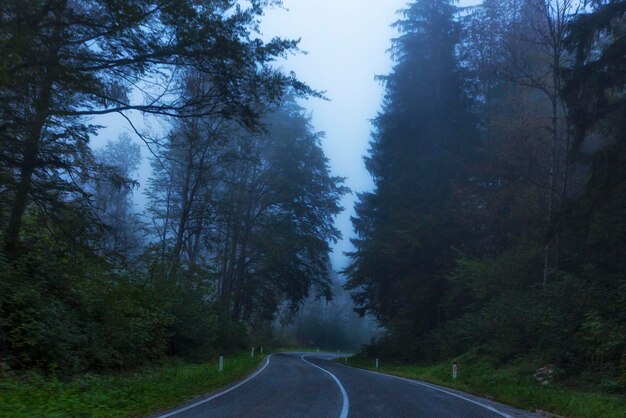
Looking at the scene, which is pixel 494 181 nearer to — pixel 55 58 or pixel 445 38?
pixel 445 38

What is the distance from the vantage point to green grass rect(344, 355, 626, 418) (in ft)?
38.0

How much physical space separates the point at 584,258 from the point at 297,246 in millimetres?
22074

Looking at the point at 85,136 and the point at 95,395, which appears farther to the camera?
the point at 85,136

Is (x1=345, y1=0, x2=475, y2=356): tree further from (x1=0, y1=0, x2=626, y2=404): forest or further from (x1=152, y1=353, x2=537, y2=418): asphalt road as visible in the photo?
(x1=152, y1=353, x2=537, y2=418): asphalt road

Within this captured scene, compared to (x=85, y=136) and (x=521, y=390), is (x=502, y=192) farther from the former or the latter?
(x=85, y=136)

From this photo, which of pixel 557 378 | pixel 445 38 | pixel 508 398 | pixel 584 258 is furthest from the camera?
pixel 445 38

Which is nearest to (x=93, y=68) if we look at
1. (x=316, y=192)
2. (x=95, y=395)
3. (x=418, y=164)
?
(x=95, y=395)

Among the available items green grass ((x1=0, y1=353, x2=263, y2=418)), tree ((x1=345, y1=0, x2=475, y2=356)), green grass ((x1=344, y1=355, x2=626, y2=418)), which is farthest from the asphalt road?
tree ((x1=345, y1=0, x2=475, y2=356))

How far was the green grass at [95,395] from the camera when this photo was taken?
8289 mm

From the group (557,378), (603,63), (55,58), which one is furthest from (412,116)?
(55,58)

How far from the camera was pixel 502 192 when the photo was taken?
2661 centimetres

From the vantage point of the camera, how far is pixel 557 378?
15758 mm

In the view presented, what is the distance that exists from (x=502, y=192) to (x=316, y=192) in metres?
16.9

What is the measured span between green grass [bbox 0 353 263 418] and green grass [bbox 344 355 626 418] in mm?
7705
